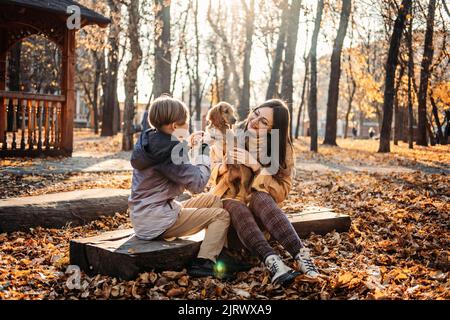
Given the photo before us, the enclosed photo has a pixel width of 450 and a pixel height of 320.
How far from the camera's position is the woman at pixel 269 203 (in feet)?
12.8

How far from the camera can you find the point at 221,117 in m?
5.45

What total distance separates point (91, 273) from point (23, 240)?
4.37 ft

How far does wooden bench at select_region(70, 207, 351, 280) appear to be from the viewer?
3.82 m

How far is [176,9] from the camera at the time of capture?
33375 millimetres

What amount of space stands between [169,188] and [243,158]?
753mm

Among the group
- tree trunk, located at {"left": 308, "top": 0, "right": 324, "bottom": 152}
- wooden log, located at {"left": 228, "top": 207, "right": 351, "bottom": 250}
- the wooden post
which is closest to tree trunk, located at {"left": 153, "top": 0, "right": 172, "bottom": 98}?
tree trunk, located at {"left": 308, "top": 0, "right": 324, "bottom": 152}

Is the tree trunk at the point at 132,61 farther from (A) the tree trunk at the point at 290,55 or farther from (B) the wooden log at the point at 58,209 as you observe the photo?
(B) the wooden log at the point at 58,209

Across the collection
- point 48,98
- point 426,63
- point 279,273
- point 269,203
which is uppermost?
point 426,63

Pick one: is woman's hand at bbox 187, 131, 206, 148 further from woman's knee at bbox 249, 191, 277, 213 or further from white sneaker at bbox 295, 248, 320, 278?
white sneaker at bbox 295, 248, 320, 278

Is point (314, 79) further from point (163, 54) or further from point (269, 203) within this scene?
point (269, 203)

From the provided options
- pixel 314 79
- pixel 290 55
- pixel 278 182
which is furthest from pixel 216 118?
pixel 290 55

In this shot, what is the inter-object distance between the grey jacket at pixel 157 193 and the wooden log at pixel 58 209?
179cm

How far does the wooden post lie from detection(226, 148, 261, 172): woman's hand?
28.9ft
